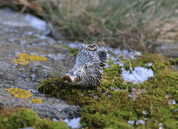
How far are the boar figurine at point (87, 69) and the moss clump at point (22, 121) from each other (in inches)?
23.2

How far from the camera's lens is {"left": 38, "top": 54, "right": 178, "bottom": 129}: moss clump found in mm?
1894

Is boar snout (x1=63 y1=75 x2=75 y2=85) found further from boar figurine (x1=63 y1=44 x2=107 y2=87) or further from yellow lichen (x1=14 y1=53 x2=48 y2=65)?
yellow lichen (x1=14 y1=53 x2=48 y2=65)

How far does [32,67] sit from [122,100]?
167cm

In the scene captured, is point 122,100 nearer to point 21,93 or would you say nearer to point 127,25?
point 21,93

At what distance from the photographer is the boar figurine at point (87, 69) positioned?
7.27 feet

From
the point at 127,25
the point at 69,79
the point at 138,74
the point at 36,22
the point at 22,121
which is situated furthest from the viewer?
the point at 36,22

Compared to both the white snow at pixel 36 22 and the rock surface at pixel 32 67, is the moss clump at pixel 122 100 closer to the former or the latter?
the rock surface at pixel 32 67

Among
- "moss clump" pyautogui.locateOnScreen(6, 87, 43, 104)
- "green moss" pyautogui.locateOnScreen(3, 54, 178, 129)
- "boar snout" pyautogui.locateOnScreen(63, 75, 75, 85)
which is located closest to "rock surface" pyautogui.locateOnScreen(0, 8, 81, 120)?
"moss clump" pyautogui.locateOnScreen(6, 87, 43, 104)

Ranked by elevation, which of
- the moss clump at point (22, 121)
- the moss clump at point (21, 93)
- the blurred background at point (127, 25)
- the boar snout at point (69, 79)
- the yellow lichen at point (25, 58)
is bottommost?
the moss clump at point (22, 121)

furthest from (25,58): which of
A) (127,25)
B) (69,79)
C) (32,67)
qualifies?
(127,25)

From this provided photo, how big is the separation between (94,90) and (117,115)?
58 cm

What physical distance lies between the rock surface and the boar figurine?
0.36 m

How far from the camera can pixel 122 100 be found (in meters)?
2.24

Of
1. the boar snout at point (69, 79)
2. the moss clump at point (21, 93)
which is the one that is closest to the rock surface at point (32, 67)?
the moss clump at point (21, 93)
